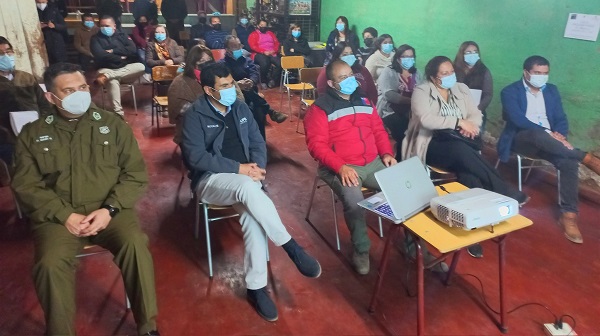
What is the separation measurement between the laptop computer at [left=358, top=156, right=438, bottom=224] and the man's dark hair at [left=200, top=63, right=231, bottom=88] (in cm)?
120

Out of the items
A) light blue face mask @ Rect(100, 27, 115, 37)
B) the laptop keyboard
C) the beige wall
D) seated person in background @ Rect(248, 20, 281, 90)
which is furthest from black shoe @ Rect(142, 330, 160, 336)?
seated person in background @ Rect(248, 20, 281, 90)

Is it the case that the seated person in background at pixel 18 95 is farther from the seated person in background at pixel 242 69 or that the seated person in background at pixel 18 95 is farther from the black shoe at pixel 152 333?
the black shoe at pixel 152 333

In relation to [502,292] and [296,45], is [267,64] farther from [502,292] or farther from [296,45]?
[502,292]

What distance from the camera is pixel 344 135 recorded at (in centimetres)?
284

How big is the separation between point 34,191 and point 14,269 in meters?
0.88

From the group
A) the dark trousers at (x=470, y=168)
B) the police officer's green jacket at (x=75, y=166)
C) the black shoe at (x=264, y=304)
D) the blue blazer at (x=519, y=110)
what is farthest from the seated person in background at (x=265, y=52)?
the black shoe at (x=264, y=304)

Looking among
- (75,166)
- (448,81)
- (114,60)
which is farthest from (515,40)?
(114,60)

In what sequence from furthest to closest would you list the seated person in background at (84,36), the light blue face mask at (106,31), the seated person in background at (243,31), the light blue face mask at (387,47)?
the seated person in background at (243,31), the seated person in background at (84,36), the light blue face mask at (106,31), the light blue face mask at (387,47)

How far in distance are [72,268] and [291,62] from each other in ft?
15.1

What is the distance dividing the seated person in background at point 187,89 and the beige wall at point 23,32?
229cm

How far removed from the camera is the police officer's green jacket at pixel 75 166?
200 cm

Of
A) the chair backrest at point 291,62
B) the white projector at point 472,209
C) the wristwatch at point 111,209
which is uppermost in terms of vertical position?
the white projector at point 472,209

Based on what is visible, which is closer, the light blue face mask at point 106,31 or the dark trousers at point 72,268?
the dark trousers at point 72,268

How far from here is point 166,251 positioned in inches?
110
